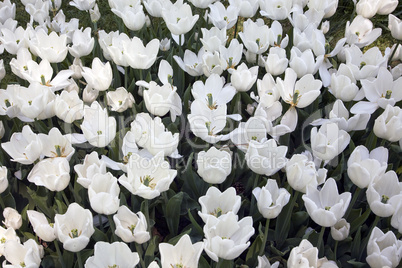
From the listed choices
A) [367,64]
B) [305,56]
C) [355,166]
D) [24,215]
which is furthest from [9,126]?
[367,64]

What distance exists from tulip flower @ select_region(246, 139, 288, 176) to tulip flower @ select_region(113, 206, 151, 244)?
434 millimetres

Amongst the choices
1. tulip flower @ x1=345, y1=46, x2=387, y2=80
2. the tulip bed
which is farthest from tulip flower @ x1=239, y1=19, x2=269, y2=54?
tulip flower @ x1=345, y1=46, x2=387, y2=80

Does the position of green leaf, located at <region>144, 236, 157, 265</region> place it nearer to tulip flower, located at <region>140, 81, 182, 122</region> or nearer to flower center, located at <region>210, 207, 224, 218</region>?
flower center, located at <region>210, 207, 224, 218</region>

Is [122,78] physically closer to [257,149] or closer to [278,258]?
[257,149]

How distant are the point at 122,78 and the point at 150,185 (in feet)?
3.79

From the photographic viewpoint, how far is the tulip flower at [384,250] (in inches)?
58.1

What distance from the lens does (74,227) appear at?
1.55 meters

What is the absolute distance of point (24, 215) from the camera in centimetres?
183

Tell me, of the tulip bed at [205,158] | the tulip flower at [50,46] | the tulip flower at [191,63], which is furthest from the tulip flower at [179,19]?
the tulip flower at [50,46]

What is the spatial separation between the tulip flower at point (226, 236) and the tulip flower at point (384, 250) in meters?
0.40

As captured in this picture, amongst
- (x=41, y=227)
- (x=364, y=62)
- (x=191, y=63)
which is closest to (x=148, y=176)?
(x=41, y=227)

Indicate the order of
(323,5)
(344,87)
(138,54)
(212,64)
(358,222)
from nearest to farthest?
(358,222) < (344,87) < (138,54) < (212,64) < (323,5)

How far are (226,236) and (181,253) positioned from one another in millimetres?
147

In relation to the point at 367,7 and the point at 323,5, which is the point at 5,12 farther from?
the point at 367,7
